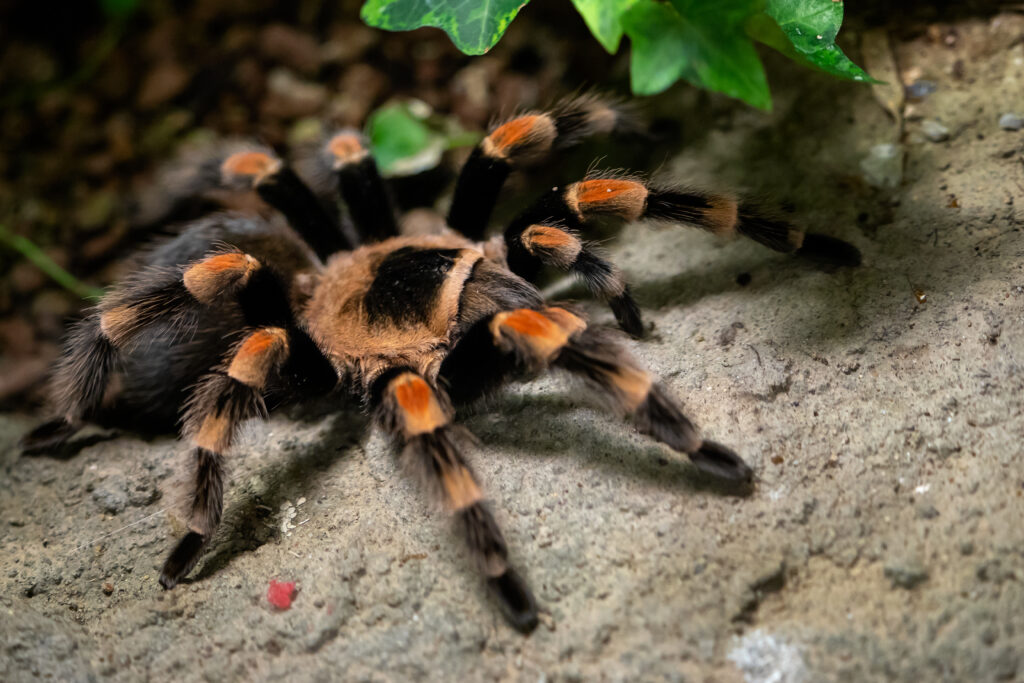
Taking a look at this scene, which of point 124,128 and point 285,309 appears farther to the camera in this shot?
point 124,128

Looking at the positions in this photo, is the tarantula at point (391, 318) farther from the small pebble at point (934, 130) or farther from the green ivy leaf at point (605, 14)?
the small pebble at point (934, 130)

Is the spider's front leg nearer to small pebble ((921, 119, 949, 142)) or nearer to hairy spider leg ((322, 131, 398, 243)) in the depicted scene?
hairy spider leg ((322, 131, 398, 243))

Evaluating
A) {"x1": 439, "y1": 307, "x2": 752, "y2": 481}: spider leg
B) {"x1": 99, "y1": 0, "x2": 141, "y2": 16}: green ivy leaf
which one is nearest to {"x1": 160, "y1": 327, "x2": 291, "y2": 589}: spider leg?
{"x1": 439, "y1": 307, "x2": 752, "y2": 481}: spider leg

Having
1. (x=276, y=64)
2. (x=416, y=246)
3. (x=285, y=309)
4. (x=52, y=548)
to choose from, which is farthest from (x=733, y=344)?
(x=276, y=64)

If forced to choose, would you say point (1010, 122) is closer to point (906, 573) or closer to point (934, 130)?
point (934, 130)

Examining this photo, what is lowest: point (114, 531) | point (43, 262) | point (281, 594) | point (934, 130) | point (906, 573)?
point (43, 262)

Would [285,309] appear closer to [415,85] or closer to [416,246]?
[416,246]

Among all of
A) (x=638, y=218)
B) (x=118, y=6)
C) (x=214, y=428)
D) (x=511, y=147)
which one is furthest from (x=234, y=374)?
(x=118, y=6)

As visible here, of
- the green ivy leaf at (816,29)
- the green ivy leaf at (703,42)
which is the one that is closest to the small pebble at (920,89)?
the green ivy leaf at (816,29)
